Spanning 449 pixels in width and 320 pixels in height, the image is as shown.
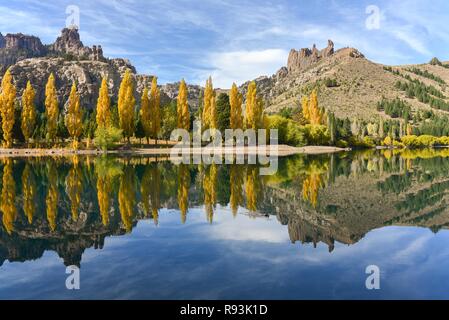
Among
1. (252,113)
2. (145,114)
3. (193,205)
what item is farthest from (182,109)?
(193,205)

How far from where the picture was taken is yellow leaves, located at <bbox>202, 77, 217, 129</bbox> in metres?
77.8

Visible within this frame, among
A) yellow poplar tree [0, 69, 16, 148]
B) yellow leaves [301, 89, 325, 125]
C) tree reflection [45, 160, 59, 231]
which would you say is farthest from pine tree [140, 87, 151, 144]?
tree reflection [45, 160, 59, 231]

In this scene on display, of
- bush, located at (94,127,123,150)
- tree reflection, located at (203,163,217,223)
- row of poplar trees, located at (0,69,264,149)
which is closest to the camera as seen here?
tree reflection, located at (203,163,217,223)

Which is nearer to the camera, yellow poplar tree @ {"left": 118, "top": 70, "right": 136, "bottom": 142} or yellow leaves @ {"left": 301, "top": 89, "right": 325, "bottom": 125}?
yellow poplar tree @ {"left": 118, "top": 70, "right": 136, "bottom": 142}

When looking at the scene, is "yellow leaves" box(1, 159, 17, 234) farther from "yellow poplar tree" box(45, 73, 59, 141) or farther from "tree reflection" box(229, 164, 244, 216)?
"yellow poplar tree" box(45, 73, 59, 141)

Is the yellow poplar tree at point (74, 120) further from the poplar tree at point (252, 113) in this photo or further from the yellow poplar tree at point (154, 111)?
the poplar tree at point (252, 113)

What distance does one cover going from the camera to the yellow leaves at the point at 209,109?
7775cm

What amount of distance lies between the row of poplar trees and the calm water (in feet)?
167

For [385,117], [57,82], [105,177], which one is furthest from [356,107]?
[105,177]

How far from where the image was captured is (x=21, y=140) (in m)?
74.9

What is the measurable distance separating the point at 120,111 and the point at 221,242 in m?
64.7

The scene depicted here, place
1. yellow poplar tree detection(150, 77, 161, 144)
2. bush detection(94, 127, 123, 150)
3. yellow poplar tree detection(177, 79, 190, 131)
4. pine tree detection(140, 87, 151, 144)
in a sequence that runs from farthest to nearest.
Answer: yellow poplar tree detection(177, 79, 190, 131) < yellow poplar tree detection(150, 77, 161, 144) < pine tree detection(140, 87, 151, 144) < bush detection(94, 127, 123, 150)

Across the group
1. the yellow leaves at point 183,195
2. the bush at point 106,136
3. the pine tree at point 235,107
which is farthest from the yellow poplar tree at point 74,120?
the yellow leaves at point 183,195

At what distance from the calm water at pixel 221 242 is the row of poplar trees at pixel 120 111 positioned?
167 ft
